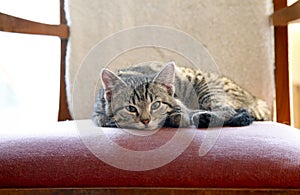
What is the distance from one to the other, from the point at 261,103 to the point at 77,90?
0.50m

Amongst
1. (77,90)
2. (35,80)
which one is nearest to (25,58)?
(35,80)

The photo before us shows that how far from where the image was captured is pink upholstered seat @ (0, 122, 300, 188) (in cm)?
65

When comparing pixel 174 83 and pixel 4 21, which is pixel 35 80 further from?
pixel 174 83

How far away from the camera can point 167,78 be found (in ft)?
3.22

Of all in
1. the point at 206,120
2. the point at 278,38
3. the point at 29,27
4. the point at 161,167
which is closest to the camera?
the point at 161,167

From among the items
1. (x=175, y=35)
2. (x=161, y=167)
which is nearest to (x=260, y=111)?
(x=175, y=35)

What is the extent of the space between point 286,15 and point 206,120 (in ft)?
1.35

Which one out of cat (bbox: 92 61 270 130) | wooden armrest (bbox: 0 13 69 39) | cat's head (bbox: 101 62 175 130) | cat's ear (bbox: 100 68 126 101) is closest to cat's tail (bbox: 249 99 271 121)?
cat (bbox: 92 61 270 130)

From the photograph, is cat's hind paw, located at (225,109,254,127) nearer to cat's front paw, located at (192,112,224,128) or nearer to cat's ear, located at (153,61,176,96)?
cat's front paw, located at (192,112,224,128)

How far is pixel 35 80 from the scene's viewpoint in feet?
4.25

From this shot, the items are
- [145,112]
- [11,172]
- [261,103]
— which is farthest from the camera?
[261,103]

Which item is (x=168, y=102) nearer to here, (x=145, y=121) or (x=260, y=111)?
(x=145, y=121)

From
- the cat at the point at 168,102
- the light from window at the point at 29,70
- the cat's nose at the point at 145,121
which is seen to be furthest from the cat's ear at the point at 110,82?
the light from window at the point at 29,70

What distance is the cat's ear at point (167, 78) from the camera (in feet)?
3.19
